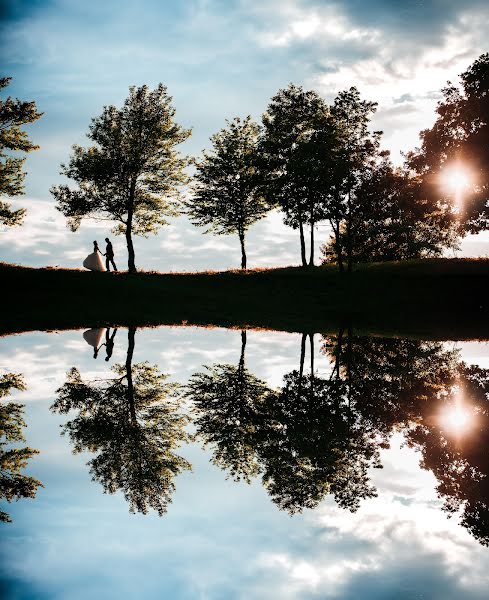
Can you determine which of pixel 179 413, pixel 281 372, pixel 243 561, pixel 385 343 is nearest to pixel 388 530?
pixel 243 561

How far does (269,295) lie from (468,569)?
1409 inches

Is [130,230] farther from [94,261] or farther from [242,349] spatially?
[242,349]

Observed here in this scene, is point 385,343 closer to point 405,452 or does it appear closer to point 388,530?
point 405,452

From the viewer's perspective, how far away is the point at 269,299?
39.4m

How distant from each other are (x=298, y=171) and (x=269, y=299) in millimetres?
14131

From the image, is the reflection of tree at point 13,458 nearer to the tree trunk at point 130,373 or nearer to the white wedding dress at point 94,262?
the tree trunk at point 130,373

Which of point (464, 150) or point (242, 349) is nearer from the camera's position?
point (242, 349)

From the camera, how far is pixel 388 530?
5.51 metres

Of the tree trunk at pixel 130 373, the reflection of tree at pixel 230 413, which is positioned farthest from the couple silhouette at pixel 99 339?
the reflection of tree at pixel 230 413

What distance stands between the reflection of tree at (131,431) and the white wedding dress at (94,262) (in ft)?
107

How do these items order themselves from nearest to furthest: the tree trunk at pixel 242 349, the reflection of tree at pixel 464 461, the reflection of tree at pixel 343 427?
the reflection of tree at pixel 464 461
the reflection of tree at pixel 343 427
the tree trunk at pixel 242 349

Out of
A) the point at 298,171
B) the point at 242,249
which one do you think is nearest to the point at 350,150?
the point at 298,171

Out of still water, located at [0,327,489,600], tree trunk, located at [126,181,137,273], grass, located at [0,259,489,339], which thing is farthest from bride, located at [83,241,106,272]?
still water, located at [0,327,489,600]

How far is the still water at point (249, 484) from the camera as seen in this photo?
4.59 metres
